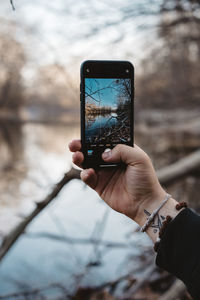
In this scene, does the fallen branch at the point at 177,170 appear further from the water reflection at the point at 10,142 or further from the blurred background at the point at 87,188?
the water reflection at the point at 10,142

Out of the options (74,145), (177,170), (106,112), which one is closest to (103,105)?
(106,112)

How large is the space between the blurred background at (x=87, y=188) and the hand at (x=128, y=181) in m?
0.45

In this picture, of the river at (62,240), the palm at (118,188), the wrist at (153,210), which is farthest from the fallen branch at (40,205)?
the wrist at (153,210)

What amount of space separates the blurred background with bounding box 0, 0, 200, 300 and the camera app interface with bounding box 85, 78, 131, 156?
0.50m

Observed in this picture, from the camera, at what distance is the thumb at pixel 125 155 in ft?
3.04

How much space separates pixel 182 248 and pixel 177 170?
1.76 metres

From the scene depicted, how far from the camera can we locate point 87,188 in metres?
3.65

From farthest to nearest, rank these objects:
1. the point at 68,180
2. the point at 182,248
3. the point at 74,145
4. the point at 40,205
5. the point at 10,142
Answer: the point at 10,142 < the point at 40,205 < the point at 68,180 < the point at 74,145 < the point at 182,248

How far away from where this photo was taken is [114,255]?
2934mm

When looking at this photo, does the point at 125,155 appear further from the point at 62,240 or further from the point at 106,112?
the point at 62,240

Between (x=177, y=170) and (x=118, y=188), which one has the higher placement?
(x=118, y=188)

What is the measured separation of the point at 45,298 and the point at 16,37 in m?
3.01

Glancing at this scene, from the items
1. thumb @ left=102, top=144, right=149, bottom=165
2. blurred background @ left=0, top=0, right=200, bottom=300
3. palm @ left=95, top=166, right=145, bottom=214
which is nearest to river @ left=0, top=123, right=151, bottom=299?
blurred background @ left=0, top=0, right=200, bottom=300

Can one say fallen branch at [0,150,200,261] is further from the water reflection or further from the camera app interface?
the water reflection
